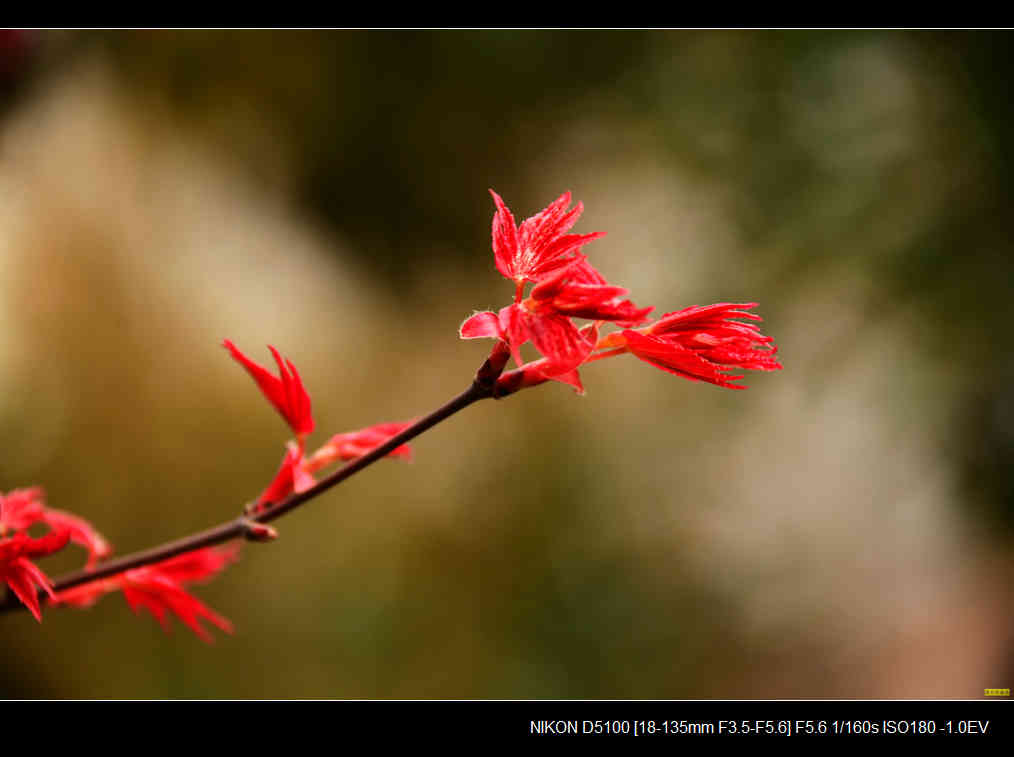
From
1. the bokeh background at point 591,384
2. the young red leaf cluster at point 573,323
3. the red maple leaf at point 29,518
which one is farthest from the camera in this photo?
the bokeh background at point 591,384

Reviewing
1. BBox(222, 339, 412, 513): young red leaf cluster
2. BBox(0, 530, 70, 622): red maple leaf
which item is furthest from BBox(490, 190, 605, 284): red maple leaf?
BBox(0, 530, 70, 622): red maple leaf

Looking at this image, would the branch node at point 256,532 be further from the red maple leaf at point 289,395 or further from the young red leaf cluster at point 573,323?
the young red leaf cluster at point 573,323

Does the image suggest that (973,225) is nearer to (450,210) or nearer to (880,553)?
(880,553)

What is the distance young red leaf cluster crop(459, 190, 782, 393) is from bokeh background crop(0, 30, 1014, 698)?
108 cm

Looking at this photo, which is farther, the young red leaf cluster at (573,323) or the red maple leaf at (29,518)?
the red maple leaf at (29,518)

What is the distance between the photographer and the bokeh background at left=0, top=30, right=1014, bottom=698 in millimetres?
1282

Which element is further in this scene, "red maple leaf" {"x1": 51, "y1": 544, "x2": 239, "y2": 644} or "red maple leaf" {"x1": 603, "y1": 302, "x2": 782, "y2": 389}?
"red maple leaf" {"x1": 51, "y1": 544, "x2": 239, "y2": 644}

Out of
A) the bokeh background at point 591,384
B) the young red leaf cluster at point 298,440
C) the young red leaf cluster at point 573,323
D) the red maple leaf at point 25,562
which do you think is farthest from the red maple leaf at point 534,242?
the bokeh background at point 591,384

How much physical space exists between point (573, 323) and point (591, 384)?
1270 millimetres

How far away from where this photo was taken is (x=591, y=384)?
5.20 ft

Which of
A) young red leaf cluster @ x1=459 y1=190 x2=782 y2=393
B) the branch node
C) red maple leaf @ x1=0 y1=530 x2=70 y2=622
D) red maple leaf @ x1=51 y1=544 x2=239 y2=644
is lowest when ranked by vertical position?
red maple leaf @ x1=51 y1=544 x2=239 y2=644

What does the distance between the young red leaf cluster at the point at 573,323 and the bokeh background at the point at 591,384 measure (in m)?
1.08

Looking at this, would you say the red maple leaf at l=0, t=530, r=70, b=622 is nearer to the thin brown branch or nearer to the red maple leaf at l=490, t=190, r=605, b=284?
the thin brown branch

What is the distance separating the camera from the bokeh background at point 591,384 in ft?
4.21
